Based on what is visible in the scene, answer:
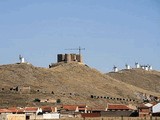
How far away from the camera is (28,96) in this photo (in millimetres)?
122562

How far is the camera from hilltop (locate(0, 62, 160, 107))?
409 feet

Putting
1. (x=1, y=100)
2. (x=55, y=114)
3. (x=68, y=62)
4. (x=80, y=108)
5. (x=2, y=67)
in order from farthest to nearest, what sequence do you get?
(x=68, y=62), (x=2, y=67), (x=1, y=100), (x=80, y=108), (x=55, y=114)

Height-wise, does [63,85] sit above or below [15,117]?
above

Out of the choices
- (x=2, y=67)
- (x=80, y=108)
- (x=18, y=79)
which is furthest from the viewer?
(x=2, y=67)

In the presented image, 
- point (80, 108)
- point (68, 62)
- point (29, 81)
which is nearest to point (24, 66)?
point (29, 81)

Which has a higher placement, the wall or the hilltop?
the hilltop

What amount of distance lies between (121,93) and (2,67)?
37754 millimetres

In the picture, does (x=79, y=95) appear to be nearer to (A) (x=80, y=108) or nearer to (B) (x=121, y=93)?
(B) (x=121, y=93)

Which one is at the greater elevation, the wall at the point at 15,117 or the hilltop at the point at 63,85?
the hilltop at the point at 63,85

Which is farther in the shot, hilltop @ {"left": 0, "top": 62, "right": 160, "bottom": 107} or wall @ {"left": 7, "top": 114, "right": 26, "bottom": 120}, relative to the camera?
hilltop @ {"left": 0, "top": 62, "right": 160, "bottom": 107}

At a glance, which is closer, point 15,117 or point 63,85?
point 15,117

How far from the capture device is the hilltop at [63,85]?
409 feet

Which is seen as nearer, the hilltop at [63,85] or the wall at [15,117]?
the wall at [15,117]

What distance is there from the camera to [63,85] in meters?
148
